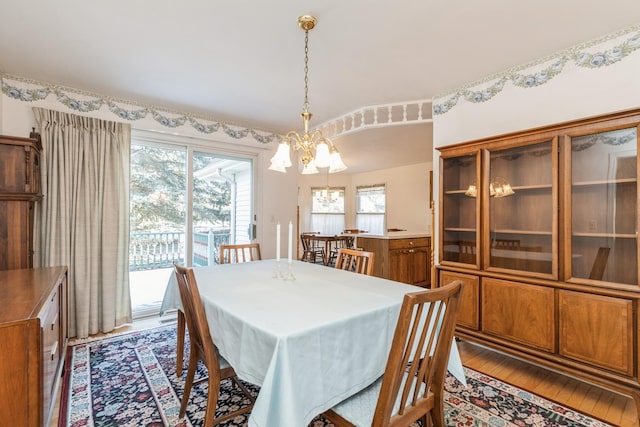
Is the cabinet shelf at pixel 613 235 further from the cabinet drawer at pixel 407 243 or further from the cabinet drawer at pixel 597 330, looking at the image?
the cabinet drawer at pixel 407 243

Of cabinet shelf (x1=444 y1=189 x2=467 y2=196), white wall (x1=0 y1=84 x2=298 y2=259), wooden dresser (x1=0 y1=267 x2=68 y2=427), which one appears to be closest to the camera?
wooden dresser (x1=0 y1=267 x2=68 y2=427)

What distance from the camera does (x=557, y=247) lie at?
84.6 inches

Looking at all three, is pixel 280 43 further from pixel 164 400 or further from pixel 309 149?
pixel 164 400

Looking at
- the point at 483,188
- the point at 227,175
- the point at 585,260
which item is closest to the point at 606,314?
the point at 585,260

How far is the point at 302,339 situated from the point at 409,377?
0.43 metres

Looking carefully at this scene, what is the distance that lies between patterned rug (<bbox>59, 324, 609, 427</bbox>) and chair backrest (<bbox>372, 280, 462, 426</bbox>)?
2.27 feet

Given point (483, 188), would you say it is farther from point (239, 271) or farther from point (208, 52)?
point (208, 52)

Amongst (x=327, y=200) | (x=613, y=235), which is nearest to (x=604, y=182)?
(x=613, y=235)

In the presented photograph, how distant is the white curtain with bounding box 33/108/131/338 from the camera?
2811 mm

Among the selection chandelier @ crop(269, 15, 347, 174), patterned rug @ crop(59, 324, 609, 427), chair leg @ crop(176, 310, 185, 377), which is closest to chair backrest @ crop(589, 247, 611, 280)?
patterned rug @ crop(59, 324, 609, 427)

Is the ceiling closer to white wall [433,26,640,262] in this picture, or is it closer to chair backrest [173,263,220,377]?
white wall [433,26,640,262]

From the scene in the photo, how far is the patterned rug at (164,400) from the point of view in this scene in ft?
5.77

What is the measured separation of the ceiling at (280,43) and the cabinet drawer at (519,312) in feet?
5.95

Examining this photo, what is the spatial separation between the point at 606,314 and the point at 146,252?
427 cm
